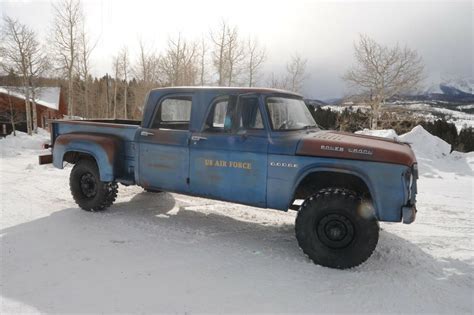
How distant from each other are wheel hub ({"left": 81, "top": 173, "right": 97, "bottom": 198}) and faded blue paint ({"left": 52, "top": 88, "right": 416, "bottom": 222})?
0.46 m

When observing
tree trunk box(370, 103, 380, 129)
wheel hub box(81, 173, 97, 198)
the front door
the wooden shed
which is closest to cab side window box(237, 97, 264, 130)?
the front door

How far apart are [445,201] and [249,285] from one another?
5.65 metres

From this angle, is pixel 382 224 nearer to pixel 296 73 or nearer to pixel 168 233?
pixel 168 233

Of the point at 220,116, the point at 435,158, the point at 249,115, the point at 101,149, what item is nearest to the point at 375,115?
the point at 435,158

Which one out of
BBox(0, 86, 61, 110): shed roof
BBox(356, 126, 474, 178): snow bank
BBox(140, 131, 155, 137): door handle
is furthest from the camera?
BBox(0, 86, 61, 110): shed roof

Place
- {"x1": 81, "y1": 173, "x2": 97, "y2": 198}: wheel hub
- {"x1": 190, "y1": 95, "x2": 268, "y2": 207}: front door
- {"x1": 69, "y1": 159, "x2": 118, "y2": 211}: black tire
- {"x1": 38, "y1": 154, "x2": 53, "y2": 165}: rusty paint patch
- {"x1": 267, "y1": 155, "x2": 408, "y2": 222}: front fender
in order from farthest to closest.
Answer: {"x1": 38, "y1": 154, "x2": 53, "y2": 165}: rusty paint patch < {"x1": 81, "y1": 173, "x2": 97, "y2": 198}: wheel hub < {"x1": 69, "y1": 159, "x2": 118, "y2": 211}: black tire < {"x1": 190, "y1": 95, "x2": 268, "y2": 207}: front door < {"x1": 267, "y1": 155, "x2": 408, "y2": 222}: front fender

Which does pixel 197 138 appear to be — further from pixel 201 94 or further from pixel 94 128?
pixel 94 128

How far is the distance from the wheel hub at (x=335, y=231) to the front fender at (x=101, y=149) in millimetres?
3379

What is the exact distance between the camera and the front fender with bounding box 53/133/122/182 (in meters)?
5.66

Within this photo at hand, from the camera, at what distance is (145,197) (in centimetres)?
710

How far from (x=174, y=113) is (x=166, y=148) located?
87 cm

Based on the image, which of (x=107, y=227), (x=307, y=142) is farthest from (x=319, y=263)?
(x=107, y=227)

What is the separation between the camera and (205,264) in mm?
4059

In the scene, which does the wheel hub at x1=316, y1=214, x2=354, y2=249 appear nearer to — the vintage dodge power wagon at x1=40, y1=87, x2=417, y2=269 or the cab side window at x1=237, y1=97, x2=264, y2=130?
the vintage dodge power wagon at x1=40, y1=87, x2=417, y2=269
